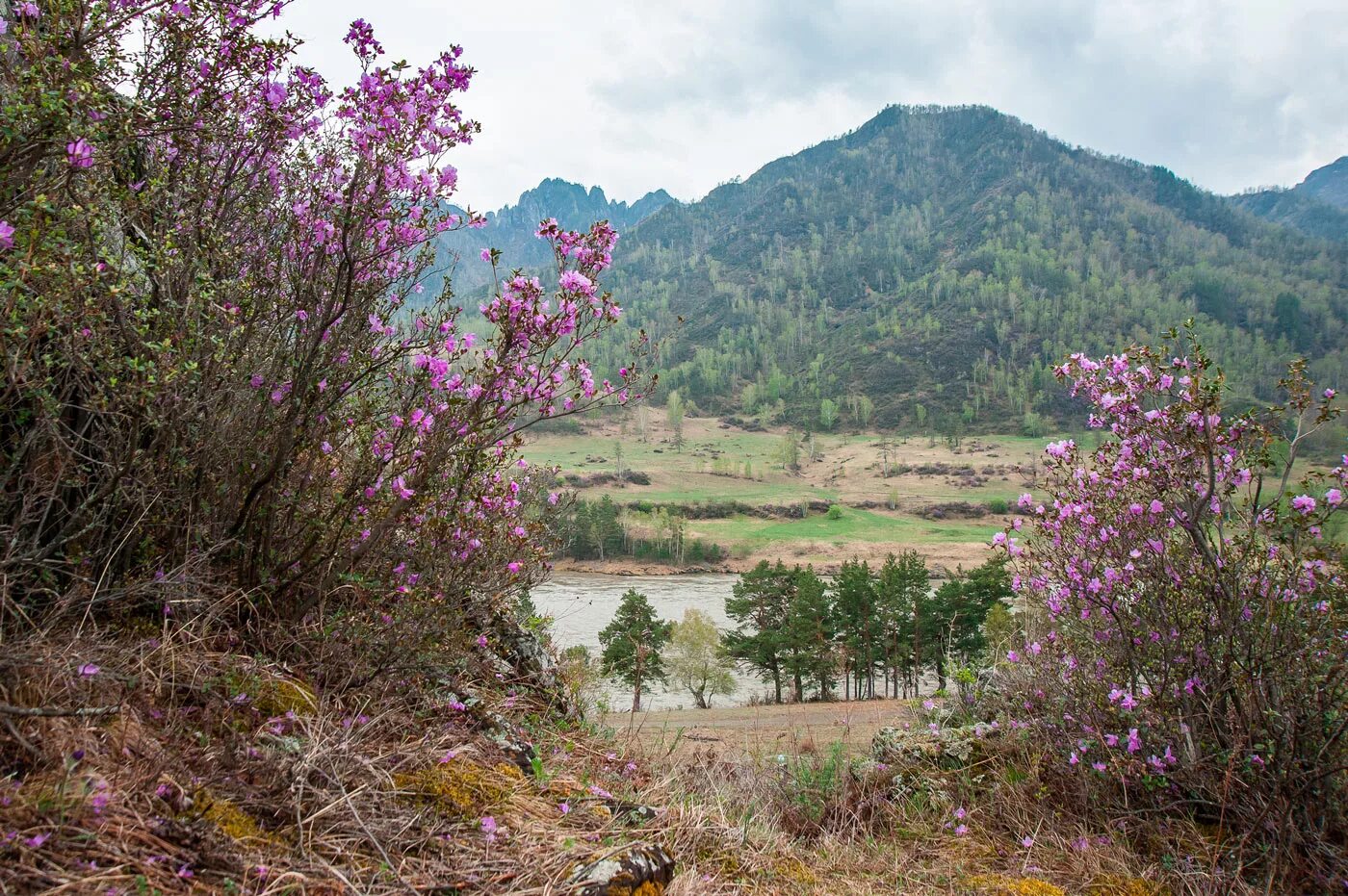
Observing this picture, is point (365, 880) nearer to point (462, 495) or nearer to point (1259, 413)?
point (462, 495)

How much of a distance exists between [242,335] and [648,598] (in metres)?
47.5

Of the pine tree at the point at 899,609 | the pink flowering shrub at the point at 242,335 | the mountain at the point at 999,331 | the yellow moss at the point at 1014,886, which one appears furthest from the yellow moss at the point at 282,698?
the mountain at the point at 999,331

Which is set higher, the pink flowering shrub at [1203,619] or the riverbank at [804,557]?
the pink flowering shrub at [1203,619]

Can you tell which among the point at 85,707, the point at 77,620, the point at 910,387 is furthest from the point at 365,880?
the point at 910,387

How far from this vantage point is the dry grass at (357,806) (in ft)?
5.34

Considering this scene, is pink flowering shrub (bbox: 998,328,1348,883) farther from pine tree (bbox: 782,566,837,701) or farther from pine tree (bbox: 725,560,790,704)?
pine tree (bbox: 725,560,790,704)

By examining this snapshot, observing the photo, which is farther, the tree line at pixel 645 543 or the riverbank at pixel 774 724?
the tree line at pixel 645 543

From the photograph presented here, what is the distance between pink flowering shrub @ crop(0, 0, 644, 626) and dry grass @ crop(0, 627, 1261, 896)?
410mm

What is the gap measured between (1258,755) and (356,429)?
5.06 meters

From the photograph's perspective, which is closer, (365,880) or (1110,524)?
(365,880)

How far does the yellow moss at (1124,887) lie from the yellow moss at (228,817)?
147 inches

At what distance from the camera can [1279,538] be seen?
3.58 m

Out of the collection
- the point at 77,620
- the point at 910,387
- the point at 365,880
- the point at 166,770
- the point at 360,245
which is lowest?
the point at 365,880

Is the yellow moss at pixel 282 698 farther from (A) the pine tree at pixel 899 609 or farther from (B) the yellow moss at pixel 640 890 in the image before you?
(A) the pine tree at pixel 899 609
